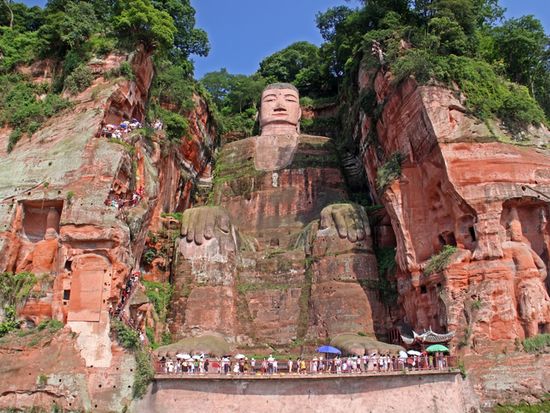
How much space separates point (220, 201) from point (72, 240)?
14199 millimetres

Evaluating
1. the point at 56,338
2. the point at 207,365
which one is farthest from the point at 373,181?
the point at 56,338

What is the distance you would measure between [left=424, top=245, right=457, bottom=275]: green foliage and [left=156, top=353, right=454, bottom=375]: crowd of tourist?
12.0ft

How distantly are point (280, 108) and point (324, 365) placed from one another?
22.3 meters

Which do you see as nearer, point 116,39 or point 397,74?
point 397,74

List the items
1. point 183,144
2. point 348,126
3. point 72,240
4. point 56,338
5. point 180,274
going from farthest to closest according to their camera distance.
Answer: point 348,126 < point 183,144 < point 180,274 < point 72,240 < point 56,338

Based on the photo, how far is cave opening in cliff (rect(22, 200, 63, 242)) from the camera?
22.6 metres

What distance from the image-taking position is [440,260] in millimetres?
23094

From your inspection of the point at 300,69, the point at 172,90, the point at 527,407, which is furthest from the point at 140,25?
the point at 300,69

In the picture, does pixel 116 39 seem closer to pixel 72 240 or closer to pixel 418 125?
pixel 72 240

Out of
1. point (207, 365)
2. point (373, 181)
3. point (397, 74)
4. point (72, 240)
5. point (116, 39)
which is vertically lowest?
point (207, 365)

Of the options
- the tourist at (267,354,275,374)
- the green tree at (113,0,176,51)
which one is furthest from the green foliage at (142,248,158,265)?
the tourist at (267,354,275,374)

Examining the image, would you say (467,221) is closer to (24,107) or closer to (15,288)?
(15,288)

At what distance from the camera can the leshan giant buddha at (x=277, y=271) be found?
2580 cm

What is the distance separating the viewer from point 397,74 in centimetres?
2641
